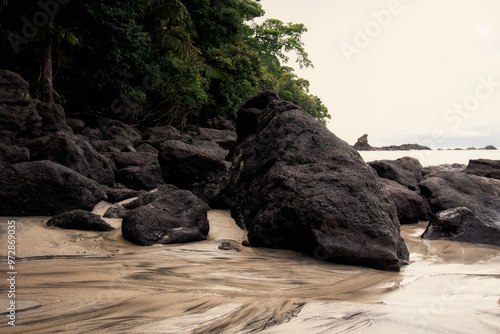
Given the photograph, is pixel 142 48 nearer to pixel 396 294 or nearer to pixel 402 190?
pixel 402 190

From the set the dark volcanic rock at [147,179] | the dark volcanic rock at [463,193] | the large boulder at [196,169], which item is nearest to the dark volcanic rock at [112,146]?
the dark volcanic rock at [147,179]

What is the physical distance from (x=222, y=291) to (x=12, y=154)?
4119 mm

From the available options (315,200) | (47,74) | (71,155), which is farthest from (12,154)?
(47,74)

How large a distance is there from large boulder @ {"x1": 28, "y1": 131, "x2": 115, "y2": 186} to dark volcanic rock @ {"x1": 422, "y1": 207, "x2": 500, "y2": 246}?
454cm

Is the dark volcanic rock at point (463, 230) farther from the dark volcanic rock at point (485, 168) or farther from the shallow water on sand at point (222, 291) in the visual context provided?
the dark volcanic rock at point (485, 168)

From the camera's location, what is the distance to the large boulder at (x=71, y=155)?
4926mm

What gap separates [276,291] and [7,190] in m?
2.82

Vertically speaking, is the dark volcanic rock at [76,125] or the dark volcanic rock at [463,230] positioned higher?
the dark volcanic rock at [76,125]

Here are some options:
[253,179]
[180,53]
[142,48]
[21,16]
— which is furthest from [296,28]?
[253,179]

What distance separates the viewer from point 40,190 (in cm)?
348

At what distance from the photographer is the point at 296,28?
2492 cm

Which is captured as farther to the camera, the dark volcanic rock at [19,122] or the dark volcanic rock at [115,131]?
the dark volcanic rock at [115,131]

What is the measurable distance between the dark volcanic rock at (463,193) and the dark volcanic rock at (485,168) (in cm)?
295

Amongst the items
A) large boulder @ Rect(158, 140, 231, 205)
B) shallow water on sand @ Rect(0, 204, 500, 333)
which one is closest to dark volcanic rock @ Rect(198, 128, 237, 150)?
large boulder @ Rect(158, 140, 231, 205)
